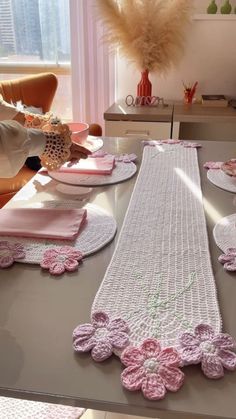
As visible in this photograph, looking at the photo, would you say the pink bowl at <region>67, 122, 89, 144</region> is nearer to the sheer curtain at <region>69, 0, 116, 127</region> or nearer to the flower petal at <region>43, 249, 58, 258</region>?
the flower petal at <region>43, 249, 58, 258</region>

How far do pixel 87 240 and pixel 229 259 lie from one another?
0.26 m

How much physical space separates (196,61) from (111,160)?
1.57 m

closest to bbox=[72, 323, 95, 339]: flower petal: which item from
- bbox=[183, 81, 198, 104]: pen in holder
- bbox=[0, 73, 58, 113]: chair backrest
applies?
bbox=[0, 73, 58, 113]: chair backrest

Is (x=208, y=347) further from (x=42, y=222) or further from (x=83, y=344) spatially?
(x=42, y=222)

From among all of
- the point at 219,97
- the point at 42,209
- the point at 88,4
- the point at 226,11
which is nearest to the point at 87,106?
the point at 88,4

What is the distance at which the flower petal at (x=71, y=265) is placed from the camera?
2.16 ft

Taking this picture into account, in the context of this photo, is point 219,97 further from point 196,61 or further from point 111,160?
point 111,160

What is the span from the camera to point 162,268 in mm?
660

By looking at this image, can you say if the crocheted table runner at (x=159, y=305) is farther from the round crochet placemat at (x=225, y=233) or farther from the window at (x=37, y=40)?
the window at (x=37, y=40)

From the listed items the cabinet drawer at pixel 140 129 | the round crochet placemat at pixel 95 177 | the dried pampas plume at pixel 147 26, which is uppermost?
the dried pampas plume at pixel 147 26

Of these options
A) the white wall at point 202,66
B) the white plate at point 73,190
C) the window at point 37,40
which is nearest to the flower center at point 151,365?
the white plate at point 73,190

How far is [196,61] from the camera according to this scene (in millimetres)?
2402


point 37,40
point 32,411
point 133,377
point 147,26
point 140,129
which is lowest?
point 32,411

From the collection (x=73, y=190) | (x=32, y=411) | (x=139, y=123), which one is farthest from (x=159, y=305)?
(x=139, y=123)
